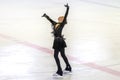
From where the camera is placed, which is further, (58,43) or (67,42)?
(67,42)

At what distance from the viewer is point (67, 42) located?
31.7 ft

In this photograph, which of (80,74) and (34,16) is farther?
(34,16)

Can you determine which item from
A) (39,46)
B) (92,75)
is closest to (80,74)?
(92,75)

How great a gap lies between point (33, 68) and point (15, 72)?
18.1 inches

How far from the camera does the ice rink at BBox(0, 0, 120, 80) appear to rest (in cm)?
687

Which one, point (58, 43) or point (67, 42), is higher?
point (58, 43)

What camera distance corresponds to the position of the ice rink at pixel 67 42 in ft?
22.5

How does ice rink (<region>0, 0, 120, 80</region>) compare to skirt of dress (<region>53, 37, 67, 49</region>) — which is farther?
ice rink (<region>0, 0, 120, 80</region>)

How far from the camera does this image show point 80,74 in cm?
673

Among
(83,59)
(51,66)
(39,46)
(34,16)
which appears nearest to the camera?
(51,66)

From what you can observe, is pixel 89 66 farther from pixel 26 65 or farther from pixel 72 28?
pixel 72 28

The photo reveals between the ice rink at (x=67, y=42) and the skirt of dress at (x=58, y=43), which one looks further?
the ice rink at (x=67, y=42)

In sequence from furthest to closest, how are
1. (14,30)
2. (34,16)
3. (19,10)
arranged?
(19,10) → (34,16) → (14,30)

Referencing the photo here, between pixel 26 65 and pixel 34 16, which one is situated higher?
pixel 34 16
